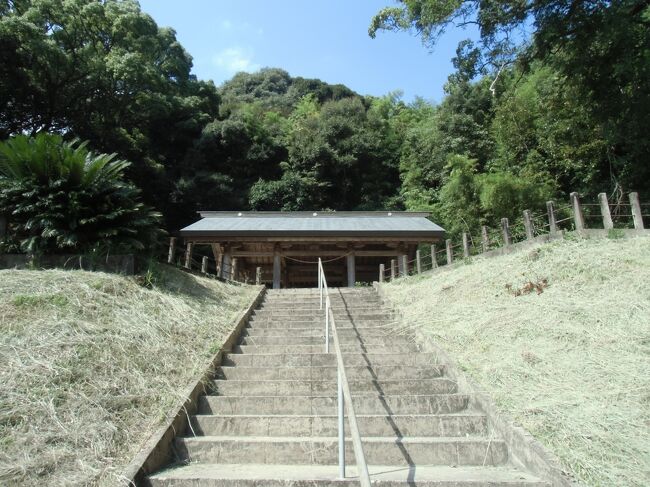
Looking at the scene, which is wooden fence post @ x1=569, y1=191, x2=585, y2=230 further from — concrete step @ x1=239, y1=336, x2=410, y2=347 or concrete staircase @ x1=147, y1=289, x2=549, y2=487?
concrete staircase @ x1=147, y1=289, x2=549, y2=487

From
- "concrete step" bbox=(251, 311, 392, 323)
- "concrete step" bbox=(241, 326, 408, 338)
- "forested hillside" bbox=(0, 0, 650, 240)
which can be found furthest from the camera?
"forested hillside" bbox=(0, 0, 650, 240)

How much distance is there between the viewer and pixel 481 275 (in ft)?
27.6

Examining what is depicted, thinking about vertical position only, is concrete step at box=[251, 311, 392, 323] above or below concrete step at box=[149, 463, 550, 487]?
above

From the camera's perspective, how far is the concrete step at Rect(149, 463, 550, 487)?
3.17m

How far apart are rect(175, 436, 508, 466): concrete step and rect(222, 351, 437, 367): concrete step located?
1.84 m

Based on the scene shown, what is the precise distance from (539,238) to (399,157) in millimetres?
22643

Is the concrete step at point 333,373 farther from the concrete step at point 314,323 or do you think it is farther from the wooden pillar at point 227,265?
the wooden pillar at point 227,265

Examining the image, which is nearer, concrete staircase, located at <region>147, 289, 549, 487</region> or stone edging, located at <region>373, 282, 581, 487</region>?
stone edging, located at <region>373, 282, 581, 487</region>

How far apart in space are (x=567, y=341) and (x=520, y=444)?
1.91 meters

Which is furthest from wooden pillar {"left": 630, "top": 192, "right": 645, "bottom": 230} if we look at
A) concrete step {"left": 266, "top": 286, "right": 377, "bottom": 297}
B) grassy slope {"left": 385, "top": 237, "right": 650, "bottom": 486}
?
concrete step {"left": 266, "top": 286, "right": 377, "bottom": 297}

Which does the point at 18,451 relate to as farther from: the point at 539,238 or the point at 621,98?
the point at 621,98

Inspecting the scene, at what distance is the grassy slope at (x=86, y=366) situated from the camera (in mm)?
3383

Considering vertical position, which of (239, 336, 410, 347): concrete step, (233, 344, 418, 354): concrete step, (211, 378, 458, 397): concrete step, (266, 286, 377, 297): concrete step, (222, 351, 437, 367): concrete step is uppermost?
(266, 286, 377, 297): concrete step

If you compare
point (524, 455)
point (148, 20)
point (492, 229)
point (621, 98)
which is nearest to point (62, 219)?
point (524, 455)
